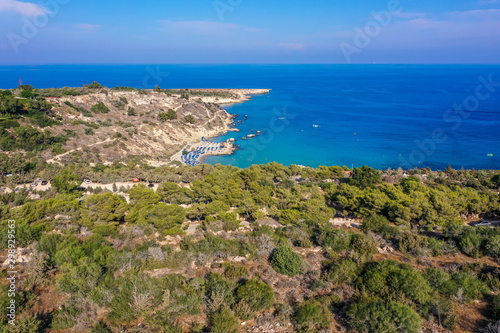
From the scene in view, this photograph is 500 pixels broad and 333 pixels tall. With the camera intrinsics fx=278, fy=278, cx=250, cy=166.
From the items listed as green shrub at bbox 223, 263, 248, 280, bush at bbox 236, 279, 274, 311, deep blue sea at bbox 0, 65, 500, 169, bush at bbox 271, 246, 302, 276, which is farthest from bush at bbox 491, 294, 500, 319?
deep blue sea at bbox 0, 65, 500, 169

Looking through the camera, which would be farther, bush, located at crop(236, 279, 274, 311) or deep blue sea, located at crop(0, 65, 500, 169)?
deep blue sea, located at crop(0, 65, 500, 169)

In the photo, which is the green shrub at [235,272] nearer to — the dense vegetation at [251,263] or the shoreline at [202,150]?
the dense vegetation at [251,263]

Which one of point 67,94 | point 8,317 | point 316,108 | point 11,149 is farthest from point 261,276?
point 316,108

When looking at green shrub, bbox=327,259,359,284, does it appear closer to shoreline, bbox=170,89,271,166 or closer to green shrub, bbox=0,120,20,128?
shoreline, bbox=170,89,271,166

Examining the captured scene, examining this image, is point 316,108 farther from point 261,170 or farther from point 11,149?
point 11,149

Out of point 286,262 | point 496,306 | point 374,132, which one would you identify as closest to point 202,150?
point 286,262

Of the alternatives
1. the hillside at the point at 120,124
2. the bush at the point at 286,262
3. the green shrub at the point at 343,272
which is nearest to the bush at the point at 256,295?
the bush at the point at 286,262

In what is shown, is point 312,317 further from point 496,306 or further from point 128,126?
point 128,126
